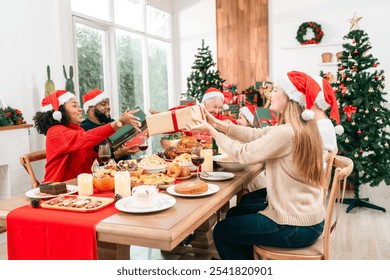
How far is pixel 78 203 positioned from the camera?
1.65m

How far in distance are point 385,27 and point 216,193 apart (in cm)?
564

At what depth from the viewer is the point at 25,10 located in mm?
4148

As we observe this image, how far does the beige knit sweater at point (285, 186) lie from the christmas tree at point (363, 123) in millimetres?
2539

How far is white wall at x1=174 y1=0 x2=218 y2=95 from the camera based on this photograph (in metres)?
7.48

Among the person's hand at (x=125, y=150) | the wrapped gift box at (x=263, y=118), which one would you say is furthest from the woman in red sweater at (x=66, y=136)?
the wrapped gift box at (x=263, y=118)

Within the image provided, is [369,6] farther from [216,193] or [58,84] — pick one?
[216,193]

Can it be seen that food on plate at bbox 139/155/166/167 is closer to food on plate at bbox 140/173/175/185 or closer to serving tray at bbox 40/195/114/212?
food on plate at bbox 140/173/175/185

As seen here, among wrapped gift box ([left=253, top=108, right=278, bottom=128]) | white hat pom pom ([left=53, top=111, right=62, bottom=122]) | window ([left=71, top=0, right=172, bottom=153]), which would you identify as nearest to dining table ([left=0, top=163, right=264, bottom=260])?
A: white hat pom pom ([left=53, top=111, right=62, bottom=122])

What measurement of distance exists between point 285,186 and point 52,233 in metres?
1.07

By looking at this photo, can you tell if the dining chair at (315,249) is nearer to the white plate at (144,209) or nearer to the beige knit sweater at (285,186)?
the beige knit sweater at (285,186)

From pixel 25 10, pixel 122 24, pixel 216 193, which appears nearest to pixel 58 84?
pixel 25 10

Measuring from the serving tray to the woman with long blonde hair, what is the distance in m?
0.66

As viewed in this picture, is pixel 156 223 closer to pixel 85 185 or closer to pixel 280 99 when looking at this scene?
pixel 85 185

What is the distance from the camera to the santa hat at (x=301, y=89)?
1.96 metres
